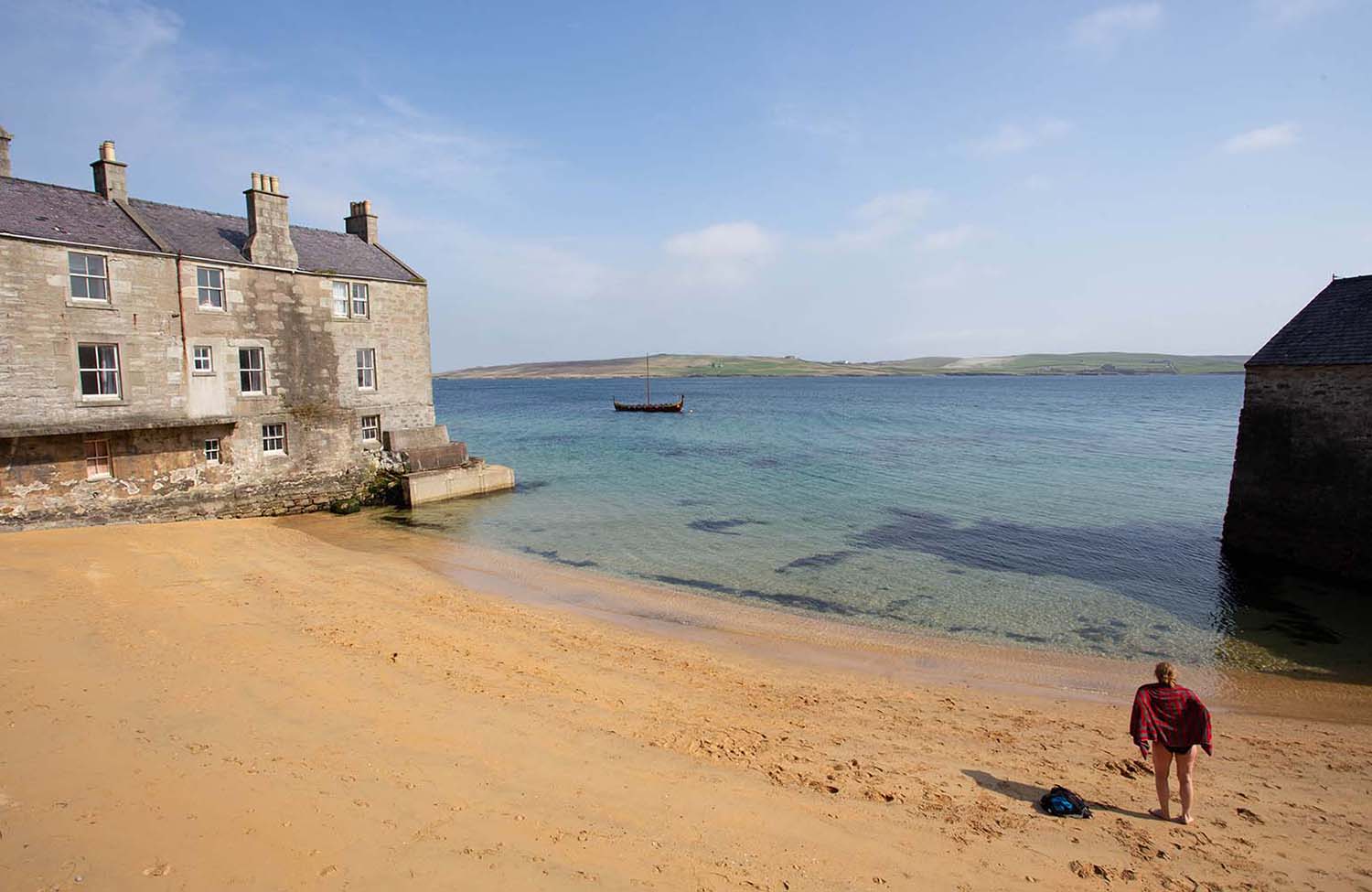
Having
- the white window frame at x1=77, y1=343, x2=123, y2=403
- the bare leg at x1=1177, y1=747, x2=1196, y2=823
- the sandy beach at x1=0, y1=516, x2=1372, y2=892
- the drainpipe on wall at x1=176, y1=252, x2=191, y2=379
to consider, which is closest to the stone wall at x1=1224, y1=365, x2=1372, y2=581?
the sandy beach at x1=0, y1=516, x2=1372, y2=892

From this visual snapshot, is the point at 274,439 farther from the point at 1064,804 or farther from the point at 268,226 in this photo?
the point at 1064,804

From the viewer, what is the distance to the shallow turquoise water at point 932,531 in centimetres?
1636

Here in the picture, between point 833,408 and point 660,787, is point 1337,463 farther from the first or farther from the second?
point 833,408

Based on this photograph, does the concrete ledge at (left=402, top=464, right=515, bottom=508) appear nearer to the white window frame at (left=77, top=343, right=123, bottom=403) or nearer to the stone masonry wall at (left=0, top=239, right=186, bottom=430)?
the stone masonry wall at (left=0, top=239, right=186, bottom=430)

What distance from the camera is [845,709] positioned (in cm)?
1105

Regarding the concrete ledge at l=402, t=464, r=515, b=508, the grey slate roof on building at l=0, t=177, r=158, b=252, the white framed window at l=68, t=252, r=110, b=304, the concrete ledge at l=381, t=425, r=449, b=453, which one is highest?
the grey slate roof on building at l=0, t=177, r=158, b=252

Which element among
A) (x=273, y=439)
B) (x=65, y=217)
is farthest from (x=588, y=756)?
(x=65, y=217)

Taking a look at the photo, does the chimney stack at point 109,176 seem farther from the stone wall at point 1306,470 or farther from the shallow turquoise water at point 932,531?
the stone wall at point 1306,470

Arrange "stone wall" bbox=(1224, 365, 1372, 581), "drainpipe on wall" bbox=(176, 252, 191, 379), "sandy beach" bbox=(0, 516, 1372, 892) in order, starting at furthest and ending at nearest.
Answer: "drainpipe on wall" bbox=(176, 252, 191, 379) < "stone wall" bbox=(1224, 365, 1372, 581) < "sandy beach" bbox=(0, 516, 1372, 892)

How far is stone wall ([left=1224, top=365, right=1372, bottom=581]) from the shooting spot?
17938 mm

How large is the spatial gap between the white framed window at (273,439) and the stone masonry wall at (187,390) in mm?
191

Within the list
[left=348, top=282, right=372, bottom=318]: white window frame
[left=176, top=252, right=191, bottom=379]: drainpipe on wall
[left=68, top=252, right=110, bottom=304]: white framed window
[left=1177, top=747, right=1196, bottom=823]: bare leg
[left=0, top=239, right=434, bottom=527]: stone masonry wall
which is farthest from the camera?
[left=348, top=282, right=372, bottom=318]: white window frame

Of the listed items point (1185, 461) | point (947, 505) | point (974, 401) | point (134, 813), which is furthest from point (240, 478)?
point (974, 401)

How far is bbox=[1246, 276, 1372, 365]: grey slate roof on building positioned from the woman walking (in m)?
16.1
